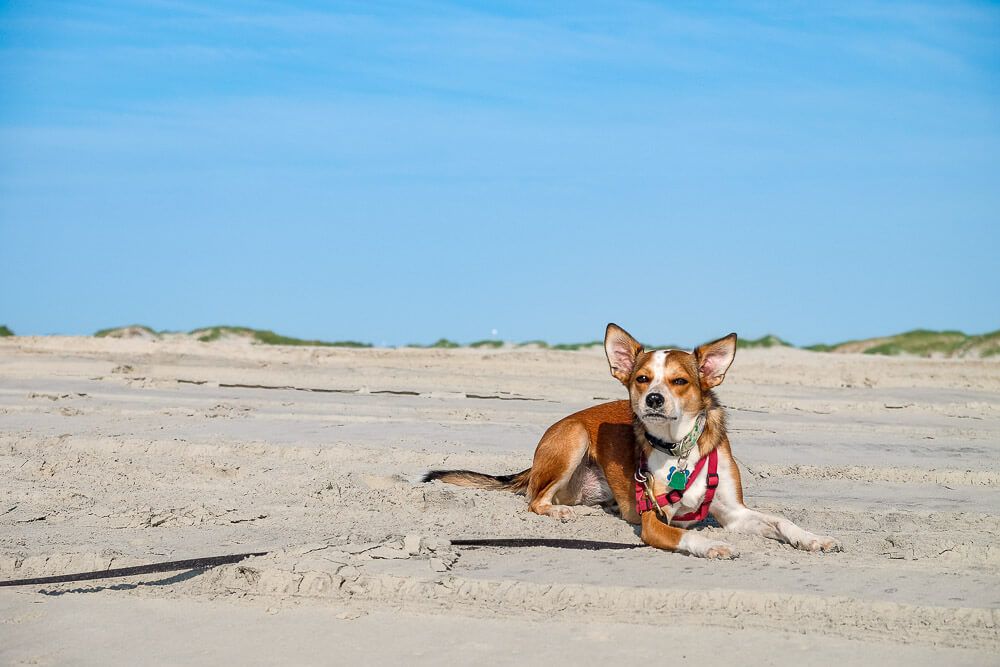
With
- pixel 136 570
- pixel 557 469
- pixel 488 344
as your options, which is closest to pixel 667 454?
pixel 557 469

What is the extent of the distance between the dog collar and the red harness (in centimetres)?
10

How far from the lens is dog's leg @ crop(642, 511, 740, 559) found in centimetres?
549

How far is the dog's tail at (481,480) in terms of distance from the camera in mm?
7461

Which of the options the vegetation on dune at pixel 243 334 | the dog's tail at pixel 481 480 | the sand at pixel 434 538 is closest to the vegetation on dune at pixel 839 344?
the vegetation on dune at pixel 243 334

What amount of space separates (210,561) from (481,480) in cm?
248

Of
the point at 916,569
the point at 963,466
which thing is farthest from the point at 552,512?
the point at 963,466

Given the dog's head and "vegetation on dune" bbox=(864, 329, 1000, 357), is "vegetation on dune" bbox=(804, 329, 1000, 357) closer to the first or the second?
"vegetation on dune" bbox=(864, 329, 1000, 357)

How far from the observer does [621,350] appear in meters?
6.50

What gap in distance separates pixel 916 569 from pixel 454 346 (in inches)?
706

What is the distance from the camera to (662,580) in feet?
16.3

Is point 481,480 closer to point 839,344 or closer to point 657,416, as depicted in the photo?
point 657,416

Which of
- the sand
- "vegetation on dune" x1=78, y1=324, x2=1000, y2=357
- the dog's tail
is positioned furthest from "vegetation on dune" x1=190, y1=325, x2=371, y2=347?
the dog's tail

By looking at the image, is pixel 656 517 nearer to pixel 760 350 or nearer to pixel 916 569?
pixel 916 569

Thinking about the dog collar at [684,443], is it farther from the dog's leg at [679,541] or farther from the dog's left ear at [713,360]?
the dog's leg at [679,541]
